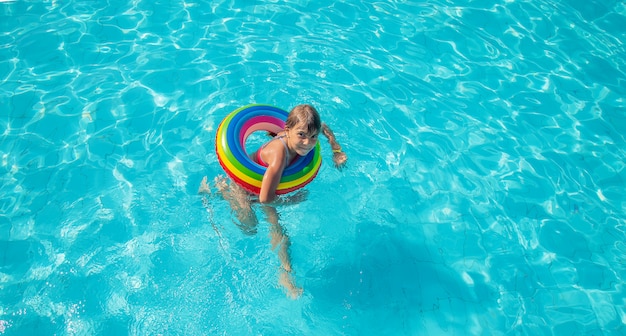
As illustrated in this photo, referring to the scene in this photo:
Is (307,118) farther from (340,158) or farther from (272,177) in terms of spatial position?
(340,158)

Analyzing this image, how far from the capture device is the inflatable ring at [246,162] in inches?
168

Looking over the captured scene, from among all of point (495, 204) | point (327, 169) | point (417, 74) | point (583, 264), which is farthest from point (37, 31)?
point (583, 264)

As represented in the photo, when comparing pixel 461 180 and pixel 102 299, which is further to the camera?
pixel 461 180

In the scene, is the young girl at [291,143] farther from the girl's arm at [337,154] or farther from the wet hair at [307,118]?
the girl's arm at [337,154]

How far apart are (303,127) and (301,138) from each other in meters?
0.12

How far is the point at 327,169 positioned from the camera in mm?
5473

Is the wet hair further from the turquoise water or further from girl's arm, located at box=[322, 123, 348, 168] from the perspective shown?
the turquoise water

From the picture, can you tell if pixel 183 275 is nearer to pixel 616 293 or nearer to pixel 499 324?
pixel 499 324

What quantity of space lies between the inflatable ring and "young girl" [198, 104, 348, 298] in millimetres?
78

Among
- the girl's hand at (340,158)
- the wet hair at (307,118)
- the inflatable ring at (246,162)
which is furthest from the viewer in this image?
the girl's hand at (340,158)

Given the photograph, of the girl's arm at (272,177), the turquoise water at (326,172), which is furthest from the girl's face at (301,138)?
the turquoise water at (326,172)

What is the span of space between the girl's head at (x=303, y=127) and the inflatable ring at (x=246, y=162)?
0.22 m

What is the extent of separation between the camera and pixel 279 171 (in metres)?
4.18

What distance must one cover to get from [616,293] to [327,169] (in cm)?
316
